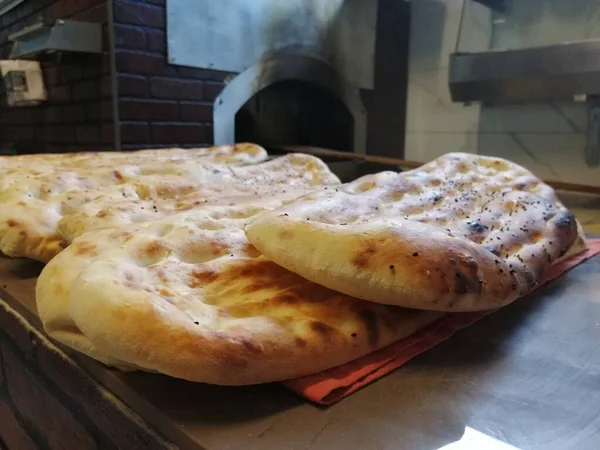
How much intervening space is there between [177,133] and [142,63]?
0.39m

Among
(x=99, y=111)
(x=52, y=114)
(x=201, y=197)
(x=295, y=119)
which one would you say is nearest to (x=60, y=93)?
(x=52, y=114)

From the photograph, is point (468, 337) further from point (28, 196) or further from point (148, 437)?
point (28, 196)

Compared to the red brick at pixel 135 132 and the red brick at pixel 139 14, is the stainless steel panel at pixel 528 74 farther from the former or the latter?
the red brick at pixel 135 132

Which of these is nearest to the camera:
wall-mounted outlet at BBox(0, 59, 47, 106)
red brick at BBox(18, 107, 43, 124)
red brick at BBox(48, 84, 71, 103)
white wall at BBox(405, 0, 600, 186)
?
white wall at BBox(405, 0, 600, 186)

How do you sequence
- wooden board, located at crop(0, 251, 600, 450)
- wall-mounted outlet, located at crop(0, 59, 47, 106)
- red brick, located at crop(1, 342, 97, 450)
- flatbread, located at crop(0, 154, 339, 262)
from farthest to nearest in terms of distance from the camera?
wall-mounted outlet, located at crop(0, 59, 47, 106), flatbread, located at crop(0, 154, 339, 262), red brick, located at crop(1, 342, 97, 450), wooden board, located at crop(0, 251, 600, 450)

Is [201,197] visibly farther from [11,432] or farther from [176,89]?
[176,89]

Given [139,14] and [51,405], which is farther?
[139,14]

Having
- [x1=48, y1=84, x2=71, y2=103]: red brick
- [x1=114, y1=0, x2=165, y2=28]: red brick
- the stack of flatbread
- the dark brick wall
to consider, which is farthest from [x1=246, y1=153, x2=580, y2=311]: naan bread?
[x1=48, y1=84, x2=71, y2=103]: red brick

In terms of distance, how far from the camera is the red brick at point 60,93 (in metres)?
2.92

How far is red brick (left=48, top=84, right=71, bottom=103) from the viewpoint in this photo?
9.59ft

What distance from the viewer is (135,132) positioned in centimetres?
259

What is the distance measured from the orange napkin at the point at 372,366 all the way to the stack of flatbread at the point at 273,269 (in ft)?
0.05

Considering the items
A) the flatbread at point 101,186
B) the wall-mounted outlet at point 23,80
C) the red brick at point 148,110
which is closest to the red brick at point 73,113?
the wall-mounted outlet at point 23,80

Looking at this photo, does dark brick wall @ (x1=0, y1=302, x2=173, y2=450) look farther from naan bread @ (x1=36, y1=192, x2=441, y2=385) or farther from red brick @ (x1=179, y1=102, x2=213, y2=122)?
red brick @ (x1=179, y1=102, x2=213, y2=122)
